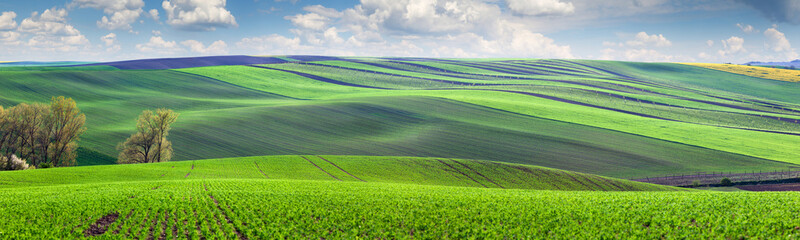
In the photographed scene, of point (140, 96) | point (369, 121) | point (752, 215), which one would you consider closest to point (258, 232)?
point (752, 215)

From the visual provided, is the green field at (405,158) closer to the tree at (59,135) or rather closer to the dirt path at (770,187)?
the tree at (59,135)

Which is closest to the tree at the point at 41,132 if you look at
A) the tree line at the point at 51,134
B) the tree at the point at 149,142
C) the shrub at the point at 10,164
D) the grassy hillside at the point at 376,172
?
the tree line at the point at 51,134

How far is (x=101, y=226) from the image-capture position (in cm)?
1958

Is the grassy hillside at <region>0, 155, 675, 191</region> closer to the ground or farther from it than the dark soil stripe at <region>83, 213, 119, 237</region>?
closer to the ground

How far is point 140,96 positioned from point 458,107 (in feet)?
249

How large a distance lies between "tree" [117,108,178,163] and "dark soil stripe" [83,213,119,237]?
1772 inches

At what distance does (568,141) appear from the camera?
79.9 m

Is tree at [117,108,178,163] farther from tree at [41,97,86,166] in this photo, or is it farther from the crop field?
the crop field

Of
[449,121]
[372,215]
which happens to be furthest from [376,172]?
[449,121]

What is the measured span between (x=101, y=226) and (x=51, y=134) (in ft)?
170

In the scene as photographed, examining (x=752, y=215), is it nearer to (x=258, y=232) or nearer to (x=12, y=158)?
(x=258, y=232)

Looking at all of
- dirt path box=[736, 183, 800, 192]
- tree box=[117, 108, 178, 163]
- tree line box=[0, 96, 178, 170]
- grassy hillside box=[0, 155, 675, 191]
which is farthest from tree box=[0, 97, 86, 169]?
dirt path box=[736, 183, 800, 192]

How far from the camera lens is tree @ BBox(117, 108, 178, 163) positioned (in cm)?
6203

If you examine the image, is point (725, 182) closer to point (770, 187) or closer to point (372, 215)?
point (770, 187)
